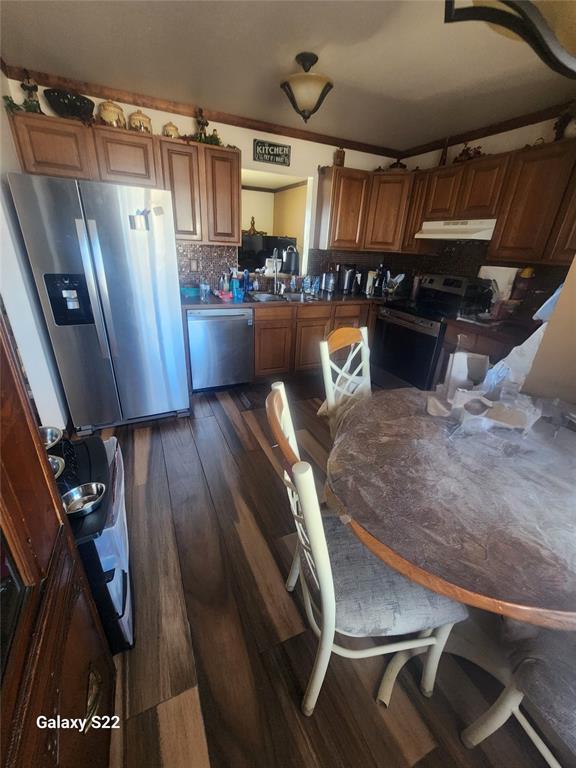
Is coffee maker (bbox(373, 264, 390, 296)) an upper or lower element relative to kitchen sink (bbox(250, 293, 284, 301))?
upper

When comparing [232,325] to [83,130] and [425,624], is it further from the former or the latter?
[425,624]

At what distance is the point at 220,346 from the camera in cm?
289

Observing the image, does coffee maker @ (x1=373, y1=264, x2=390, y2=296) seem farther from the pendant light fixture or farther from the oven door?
the pendant light fixture

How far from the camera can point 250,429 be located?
8.28 feet

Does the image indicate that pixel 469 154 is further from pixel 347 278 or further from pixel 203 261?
pixel 203 261

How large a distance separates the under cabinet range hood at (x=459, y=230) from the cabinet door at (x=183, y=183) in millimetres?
2193

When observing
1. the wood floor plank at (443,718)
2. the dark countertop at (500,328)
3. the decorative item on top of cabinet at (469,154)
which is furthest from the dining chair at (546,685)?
the decorative item on top of cabinet at (469,154)

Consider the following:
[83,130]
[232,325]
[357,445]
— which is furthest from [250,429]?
[83,130]

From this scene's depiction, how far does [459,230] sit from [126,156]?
2834 mm

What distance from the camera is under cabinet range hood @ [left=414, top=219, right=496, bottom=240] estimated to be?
101 inches

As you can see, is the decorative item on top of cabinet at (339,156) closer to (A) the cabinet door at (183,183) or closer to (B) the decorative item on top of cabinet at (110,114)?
(A) the cabinet door at (183,183)

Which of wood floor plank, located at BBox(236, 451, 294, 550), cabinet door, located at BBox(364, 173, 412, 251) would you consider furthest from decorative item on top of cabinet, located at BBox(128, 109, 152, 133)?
wood floor plank, located at BBox(236, 451, 294, 550)

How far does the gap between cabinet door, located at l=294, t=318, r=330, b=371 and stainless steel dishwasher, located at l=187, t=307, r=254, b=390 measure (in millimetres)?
528

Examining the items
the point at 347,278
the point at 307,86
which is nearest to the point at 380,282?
the point at 347,278
